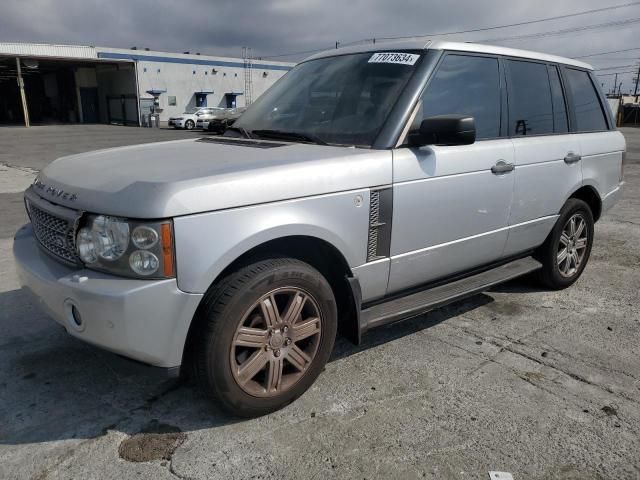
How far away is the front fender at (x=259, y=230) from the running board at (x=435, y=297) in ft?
1.19

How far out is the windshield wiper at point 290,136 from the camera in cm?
320

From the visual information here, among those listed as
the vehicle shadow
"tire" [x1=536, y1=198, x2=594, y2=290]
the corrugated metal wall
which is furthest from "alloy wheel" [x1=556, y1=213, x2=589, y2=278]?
the corrugated metal wall

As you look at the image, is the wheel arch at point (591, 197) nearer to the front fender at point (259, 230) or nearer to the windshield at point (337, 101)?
the windshield at point (337, 101)

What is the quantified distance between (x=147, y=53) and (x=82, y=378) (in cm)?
4459

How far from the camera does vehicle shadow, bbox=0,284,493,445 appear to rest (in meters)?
2.59

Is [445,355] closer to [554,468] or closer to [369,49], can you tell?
[554,468]

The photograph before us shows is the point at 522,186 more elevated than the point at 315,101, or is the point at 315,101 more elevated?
the point at 315,101

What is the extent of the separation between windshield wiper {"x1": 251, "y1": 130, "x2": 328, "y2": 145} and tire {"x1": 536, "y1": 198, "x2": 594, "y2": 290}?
7.56 ft

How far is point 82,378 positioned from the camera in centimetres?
303

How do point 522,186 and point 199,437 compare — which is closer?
point 199,437

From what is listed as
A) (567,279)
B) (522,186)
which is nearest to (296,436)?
(522,186)

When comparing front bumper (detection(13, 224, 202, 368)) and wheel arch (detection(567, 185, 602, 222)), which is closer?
front bumper (detection(13, 224, 202, 368))

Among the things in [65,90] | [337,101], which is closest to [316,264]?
[337,101]

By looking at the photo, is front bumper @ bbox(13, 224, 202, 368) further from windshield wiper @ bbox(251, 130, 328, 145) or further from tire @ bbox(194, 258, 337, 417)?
windshield wiper @ bbox(251, 130, 328, 145)
